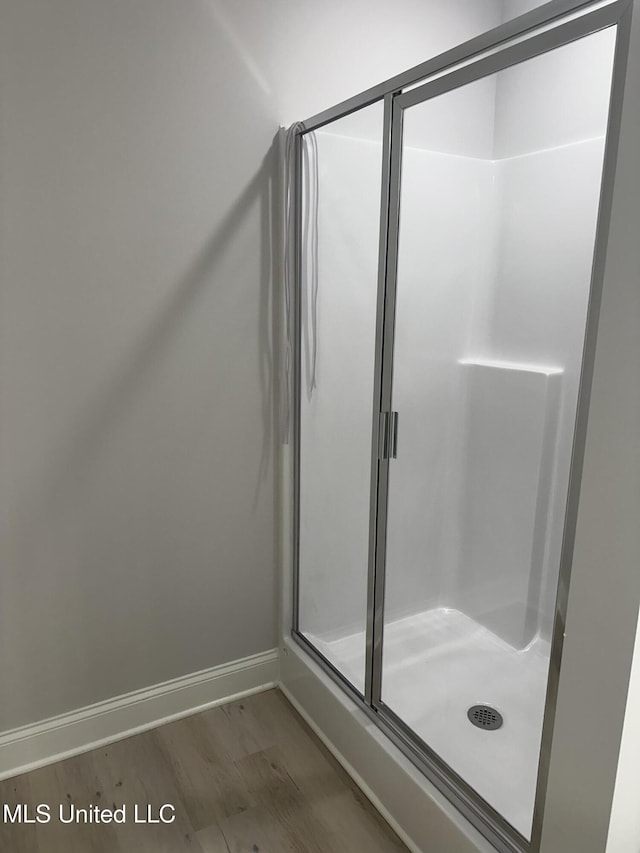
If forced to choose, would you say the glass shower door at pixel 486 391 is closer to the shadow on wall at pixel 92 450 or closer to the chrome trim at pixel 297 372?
the chrome trim at pixel 297 372

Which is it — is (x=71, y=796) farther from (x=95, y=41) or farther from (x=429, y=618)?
(x=95, y=41)

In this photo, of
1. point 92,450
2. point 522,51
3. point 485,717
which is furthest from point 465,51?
point 485,717

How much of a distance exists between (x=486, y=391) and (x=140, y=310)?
1.25 metres

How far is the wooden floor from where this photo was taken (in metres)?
1.67

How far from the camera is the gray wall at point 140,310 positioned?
165 centimetres

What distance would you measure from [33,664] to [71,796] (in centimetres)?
38

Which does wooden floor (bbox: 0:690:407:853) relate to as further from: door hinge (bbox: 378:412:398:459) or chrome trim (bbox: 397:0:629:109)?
chrome trim (bbox: 397:0:629:109)

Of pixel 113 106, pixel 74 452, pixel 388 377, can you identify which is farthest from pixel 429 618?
pixel 113 106

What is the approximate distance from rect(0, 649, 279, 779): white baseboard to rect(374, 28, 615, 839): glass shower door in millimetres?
528

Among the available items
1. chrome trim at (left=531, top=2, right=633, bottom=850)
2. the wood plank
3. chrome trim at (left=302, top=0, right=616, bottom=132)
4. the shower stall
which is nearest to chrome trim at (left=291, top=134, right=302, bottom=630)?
the shower stall

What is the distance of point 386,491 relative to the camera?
6.07 ft
